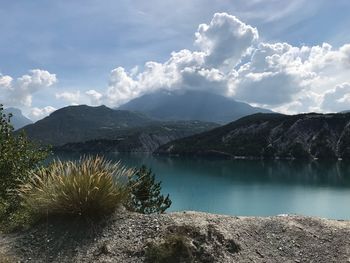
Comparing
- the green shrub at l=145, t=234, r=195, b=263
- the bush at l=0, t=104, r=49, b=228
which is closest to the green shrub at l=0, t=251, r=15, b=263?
the bush at l=0, t=104, r=49, b=228

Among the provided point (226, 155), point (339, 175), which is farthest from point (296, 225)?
point (226, 155)

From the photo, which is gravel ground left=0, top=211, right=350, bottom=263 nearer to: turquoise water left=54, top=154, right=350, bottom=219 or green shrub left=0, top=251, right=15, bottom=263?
green shrub left=0, top=251, right=15, bottom=263

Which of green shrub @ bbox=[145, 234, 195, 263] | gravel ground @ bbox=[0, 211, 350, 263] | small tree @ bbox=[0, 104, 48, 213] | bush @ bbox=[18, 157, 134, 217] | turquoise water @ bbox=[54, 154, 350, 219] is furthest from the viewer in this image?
turquoise water @ bbox=[54, 154, 350, 219]

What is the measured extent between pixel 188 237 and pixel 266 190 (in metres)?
90.0

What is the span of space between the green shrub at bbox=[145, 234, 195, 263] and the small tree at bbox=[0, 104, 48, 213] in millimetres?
5300

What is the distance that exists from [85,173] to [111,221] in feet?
4.15

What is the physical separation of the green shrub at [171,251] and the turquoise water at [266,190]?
55.1 meters

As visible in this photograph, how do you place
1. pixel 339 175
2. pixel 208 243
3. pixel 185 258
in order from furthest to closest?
pixel 339 175
pixel 208 243
pixel 185 258

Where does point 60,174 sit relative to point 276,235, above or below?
above

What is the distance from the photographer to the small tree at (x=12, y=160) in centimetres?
1356

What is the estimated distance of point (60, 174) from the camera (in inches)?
414

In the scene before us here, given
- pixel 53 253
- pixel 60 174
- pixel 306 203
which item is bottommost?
pixel 306 203

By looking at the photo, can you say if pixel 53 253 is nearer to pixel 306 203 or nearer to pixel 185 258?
pixel 185 258

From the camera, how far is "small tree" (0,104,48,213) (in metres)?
13.6
